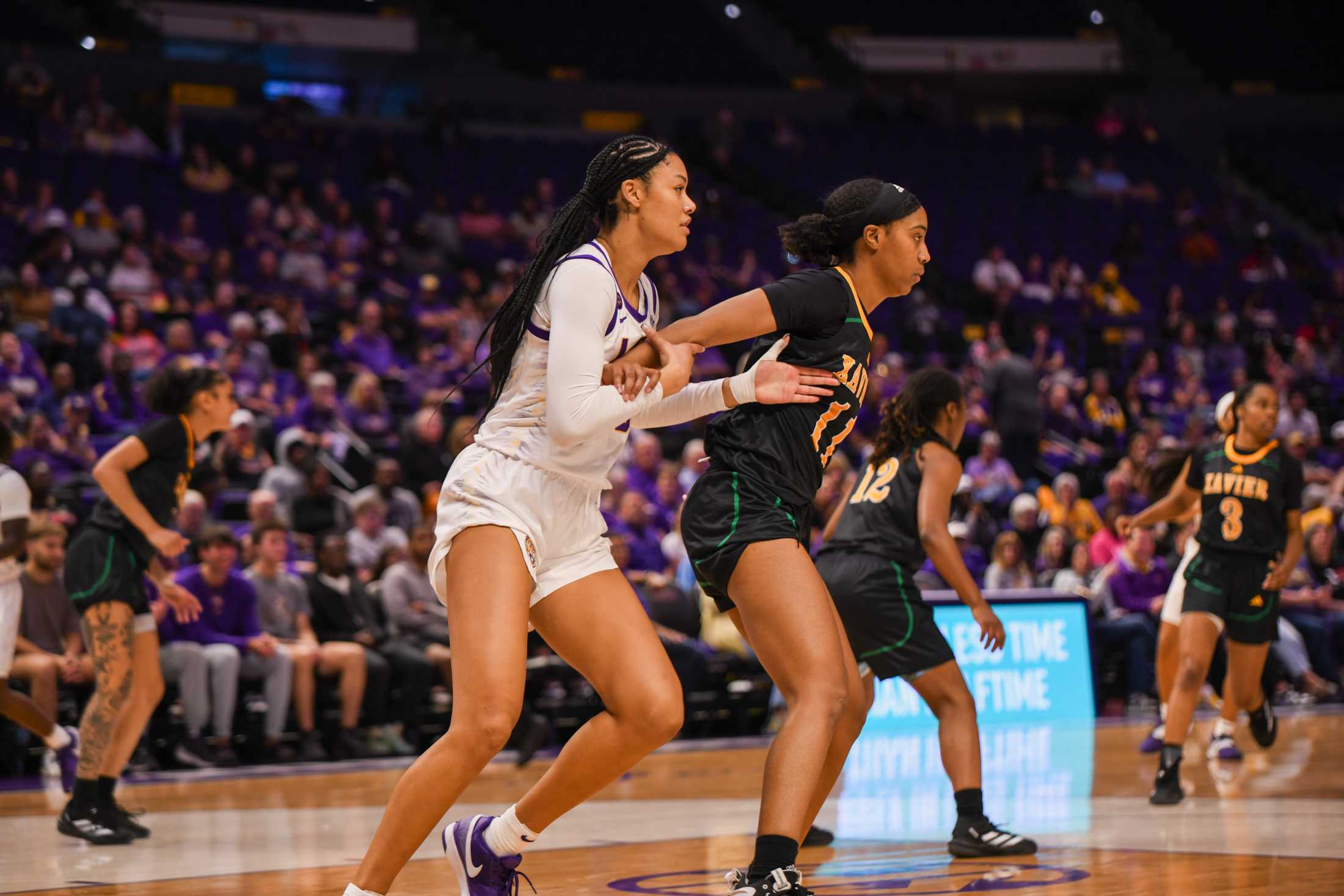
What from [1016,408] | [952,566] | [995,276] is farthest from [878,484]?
[995,276]

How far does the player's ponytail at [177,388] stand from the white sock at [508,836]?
296cm

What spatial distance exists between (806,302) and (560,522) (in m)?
0.93

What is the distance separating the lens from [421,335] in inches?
575

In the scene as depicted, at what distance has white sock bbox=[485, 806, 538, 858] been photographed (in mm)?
3766

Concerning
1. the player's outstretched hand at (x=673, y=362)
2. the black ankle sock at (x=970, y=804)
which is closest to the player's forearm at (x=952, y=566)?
the black ankle sock at (x=970, y=804)

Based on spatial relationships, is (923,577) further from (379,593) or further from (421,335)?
(421,335)

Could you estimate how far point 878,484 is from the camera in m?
5.93

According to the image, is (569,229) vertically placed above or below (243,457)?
above

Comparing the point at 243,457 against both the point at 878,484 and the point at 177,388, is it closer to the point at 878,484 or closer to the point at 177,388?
the point at 177,388

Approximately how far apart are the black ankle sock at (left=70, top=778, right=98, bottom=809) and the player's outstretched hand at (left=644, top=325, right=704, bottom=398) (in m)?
3.36

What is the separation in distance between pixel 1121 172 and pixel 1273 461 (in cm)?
1798

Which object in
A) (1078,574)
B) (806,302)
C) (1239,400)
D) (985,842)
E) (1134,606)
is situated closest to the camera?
(806,302)

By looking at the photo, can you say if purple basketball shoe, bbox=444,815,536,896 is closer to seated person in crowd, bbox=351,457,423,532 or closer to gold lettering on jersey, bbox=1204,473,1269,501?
gold lettering on jersey, bbox=1204,473,1269,501

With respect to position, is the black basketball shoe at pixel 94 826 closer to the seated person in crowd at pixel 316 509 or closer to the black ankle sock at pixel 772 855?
the black ankle sock at pixel 772 855
